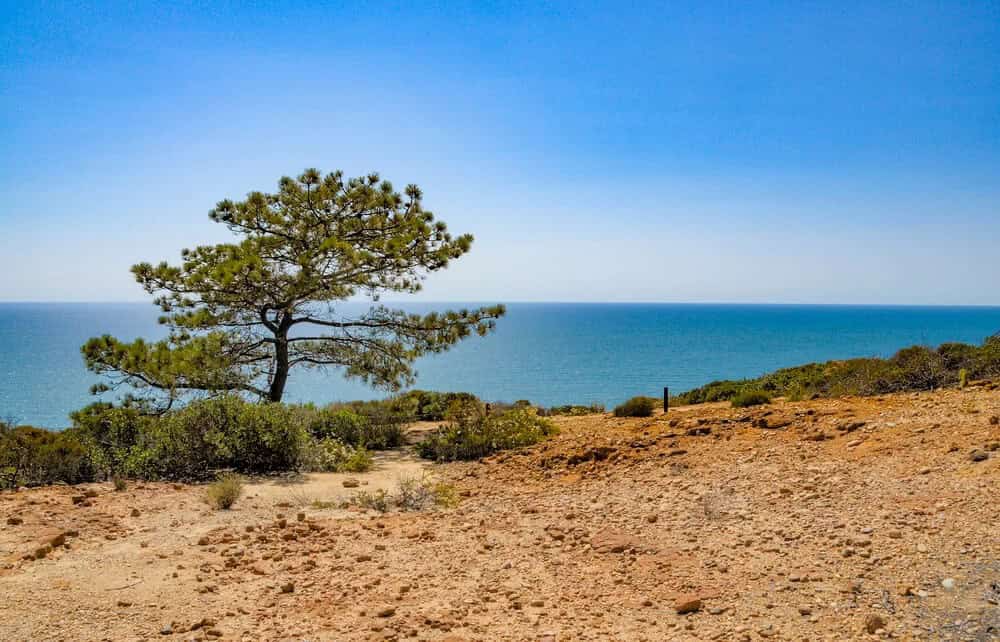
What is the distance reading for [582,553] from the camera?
5.75 meters

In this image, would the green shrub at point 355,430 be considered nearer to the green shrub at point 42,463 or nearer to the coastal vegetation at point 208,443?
the coastal vegetation at point 208,443

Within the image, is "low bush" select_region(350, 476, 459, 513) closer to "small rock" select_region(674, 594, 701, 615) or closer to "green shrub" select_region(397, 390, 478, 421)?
"small rock" select_region(674, 594, 701, 615)

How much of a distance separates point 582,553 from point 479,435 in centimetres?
610

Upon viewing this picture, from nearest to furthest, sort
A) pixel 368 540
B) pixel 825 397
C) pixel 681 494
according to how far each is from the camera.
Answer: pixel 368 540
pixel 681 494
pixel 825 397

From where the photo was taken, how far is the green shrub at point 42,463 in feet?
28.9

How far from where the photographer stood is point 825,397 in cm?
1335

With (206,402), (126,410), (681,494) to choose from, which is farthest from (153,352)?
(681,494)

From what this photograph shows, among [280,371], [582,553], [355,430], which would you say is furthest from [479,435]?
[582,553]

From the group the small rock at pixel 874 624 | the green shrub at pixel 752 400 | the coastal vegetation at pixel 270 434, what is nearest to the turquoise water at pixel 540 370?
the coastal vegetation at pixel 270 434

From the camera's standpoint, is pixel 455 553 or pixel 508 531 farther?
pixel 508 531

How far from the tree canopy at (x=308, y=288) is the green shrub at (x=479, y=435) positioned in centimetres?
254

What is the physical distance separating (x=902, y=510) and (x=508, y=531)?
147 inches

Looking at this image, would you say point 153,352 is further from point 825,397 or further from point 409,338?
point 825,397

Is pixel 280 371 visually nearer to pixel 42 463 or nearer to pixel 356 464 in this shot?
pixel 356 464
